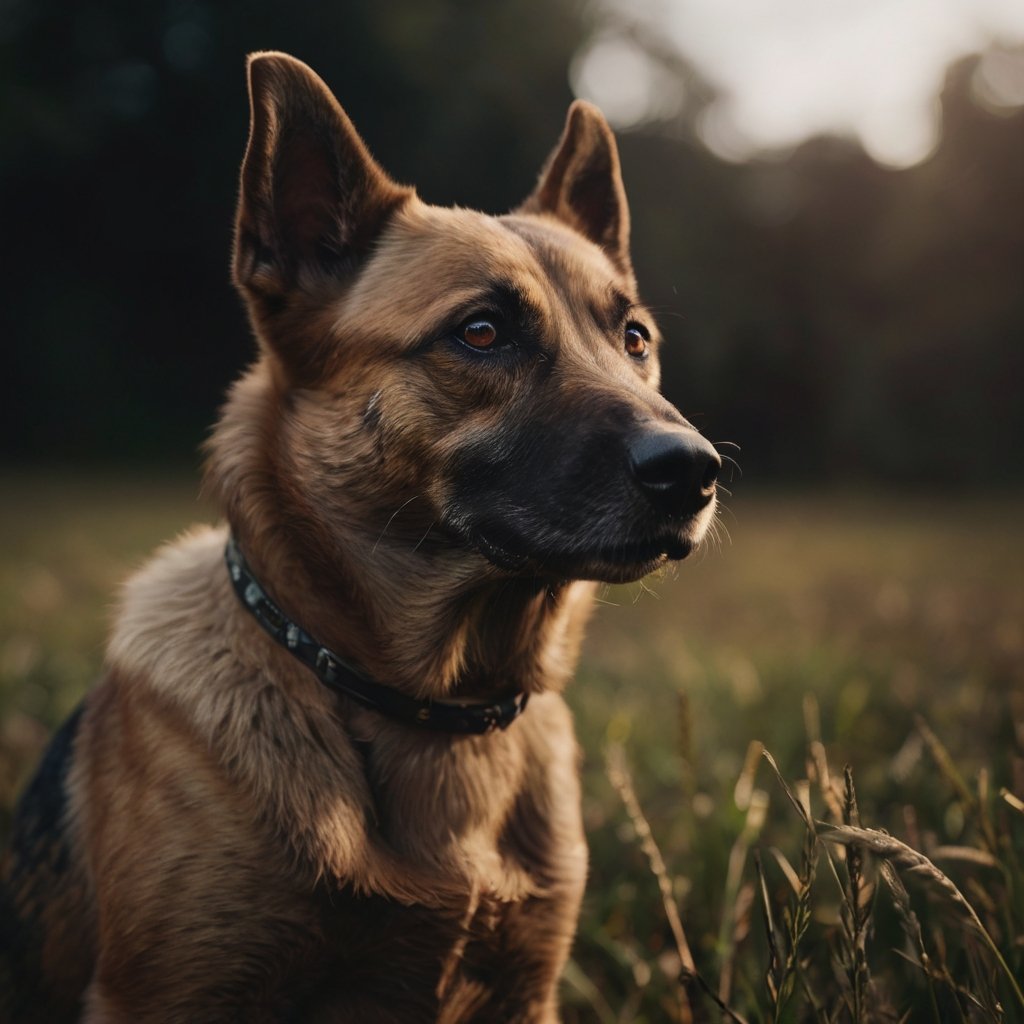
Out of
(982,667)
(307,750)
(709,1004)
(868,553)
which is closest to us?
(307,750)

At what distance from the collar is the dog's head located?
0.22m

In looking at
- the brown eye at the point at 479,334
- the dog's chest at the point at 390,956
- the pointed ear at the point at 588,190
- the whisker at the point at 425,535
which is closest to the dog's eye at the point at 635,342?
the pointed ear at the point at 588,190

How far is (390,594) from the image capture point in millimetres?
2504

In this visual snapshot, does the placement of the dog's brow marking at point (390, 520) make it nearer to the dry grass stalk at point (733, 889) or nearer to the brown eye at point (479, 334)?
the brown eye at point (479, 334)

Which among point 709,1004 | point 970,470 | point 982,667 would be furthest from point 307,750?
point 970,470

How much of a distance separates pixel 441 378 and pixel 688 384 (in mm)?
18542

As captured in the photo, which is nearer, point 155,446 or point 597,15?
point 155,446

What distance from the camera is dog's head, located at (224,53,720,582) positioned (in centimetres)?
231

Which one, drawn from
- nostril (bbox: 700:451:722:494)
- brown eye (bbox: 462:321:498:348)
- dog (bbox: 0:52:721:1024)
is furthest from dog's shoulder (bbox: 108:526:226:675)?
nostril (bbox: 700:451:722:494)

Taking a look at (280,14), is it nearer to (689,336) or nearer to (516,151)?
(516,151)

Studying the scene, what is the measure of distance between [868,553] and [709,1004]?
10.2m

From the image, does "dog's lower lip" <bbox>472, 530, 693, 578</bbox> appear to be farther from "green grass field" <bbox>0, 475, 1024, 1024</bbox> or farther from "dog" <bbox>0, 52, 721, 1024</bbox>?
"green grass field" <bbox>0, 475, 1024, 1024</bbox>

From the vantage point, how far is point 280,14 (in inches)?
678

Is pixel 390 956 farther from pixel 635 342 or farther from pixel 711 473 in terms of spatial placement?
pixel 635 342
